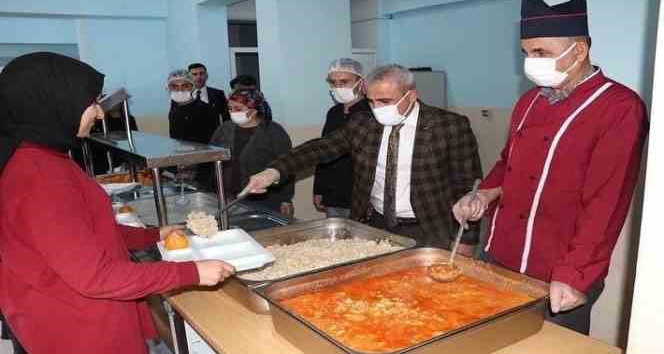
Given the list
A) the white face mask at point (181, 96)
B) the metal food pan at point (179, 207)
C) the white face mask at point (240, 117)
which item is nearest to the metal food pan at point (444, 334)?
the metal food pan at point (179, 207)

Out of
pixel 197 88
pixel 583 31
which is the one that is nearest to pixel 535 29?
pixel 583 31

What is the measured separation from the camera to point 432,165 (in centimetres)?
181

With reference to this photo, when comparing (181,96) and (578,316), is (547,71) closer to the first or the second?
(578,316)

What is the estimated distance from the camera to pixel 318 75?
3785 millimetres

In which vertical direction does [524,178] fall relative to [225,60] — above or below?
below

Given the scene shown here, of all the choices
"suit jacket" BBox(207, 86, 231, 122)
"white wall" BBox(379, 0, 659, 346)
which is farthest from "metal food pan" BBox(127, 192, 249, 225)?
"white wall" BBox(379, 0, 659, 346)

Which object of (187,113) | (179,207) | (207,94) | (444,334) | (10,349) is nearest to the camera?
(444,334)

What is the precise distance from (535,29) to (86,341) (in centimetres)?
135

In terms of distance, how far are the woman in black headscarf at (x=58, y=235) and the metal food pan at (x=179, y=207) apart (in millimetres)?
888

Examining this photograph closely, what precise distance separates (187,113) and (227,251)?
8.51 feet

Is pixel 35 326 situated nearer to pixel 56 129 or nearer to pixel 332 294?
pixel 56 129

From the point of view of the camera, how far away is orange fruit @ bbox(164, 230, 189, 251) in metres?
1.37

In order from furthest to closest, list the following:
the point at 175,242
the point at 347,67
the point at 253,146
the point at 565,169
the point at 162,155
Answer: the point at 347,67, the point at 253,146, the point at 162,155, the point at 175,242, the point at 565,169

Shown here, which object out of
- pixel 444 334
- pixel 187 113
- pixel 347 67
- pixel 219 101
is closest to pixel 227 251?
pixel 444 334
